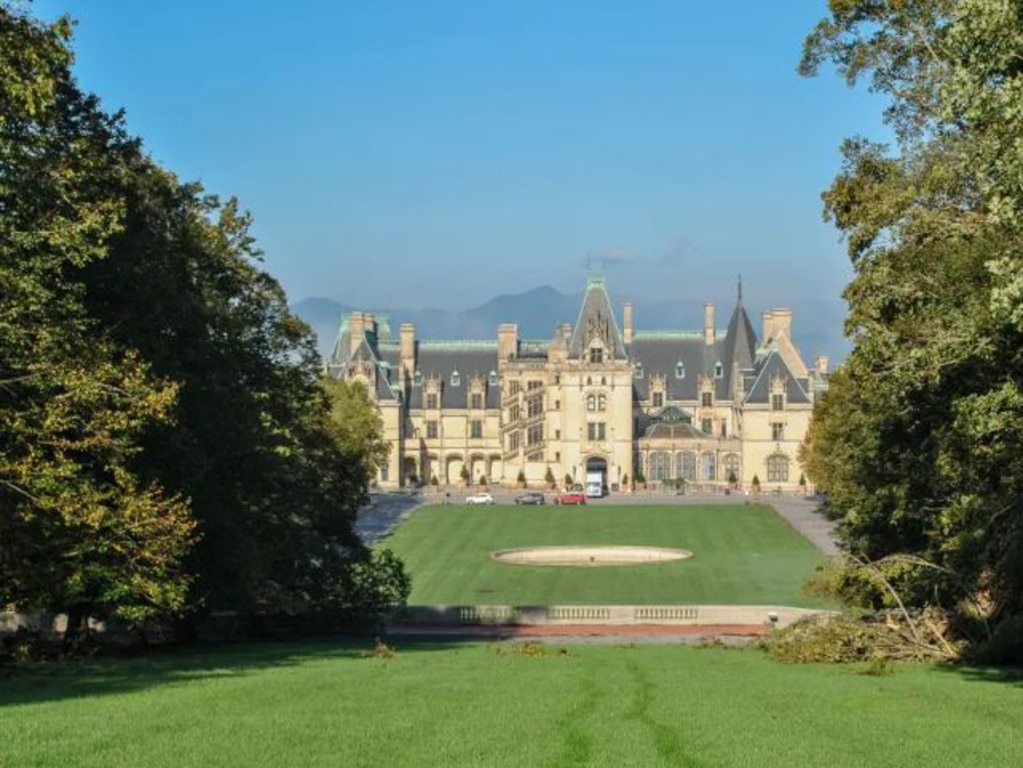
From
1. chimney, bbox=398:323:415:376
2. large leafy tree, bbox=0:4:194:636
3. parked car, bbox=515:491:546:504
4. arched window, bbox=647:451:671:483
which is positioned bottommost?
large leafy tree, bbox=0:4:194:636

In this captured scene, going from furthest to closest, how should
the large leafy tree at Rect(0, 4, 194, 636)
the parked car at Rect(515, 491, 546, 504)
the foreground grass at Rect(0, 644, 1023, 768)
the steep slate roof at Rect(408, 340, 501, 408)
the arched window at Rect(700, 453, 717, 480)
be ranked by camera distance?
the steep slate roof at Rect(408, 340, 501, 408), the arched window at Rect(700, 453, 717, 480), the parked car at Rect(515, 491, 546, 504), the large leafy tree at Rect(0, 4, 194, 636), the foreground grass at Rect(0, 644, 1023, 768)

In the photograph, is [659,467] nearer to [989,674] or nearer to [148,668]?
[989,674]

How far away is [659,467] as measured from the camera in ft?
358

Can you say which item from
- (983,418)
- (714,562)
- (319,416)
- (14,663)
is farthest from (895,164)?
(714,562)

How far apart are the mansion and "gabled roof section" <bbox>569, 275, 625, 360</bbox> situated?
10cm

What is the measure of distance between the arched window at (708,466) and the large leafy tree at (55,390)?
89.0 metres

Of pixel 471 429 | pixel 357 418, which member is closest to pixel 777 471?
pixel 471 429

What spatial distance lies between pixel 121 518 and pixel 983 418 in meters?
12.1

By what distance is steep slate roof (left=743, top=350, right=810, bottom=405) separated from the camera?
106688 millimetres

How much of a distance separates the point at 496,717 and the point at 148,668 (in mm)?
9041

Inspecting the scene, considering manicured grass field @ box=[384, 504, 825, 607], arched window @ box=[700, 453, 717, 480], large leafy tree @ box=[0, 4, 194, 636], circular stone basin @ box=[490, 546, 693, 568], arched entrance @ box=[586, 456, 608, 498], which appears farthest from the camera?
arched window @ box=[700, 453, 717, 480]

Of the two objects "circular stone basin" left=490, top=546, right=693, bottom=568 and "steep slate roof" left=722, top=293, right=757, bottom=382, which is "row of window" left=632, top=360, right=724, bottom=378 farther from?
"circular stone basin" left=490, top=546, right=693, bottom=568

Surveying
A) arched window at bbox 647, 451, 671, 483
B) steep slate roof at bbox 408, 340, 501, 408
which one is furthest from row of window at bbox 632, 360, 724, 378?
steep slate roof at bbox 408, 340, 501, 408

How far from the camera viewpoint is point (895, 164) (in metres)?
24.1
